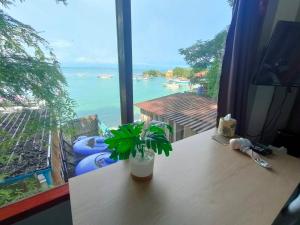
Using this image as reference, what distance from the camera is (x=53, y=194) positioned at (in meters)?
1.01

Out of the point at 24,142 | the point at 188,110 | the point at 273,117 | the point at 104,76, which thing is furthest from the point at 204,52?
the point at 24,142

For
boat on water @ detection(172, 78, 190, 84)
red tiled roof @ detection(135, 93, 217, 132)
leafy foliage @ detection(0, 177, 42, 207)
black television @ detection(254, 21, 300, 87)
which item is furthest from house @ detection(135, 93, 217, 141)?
leafy foliage @ detection(0, 177, 42, 207)

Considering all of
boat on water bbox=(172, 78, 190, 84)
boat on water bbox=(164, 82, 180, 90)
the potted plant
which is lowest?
the potted plant

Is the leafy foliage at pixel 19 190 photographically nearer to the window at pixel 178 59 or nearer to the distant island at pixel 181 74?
the window at pixel 178 59

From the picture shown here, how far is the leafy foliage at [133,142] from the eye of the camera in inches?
31.5

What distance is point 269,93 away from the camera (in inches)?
70.1

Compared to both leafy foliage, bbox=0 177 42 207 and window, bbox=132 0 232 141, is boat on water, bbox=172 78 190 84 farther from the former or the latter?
leafy foliage, bbox=0 177 42 207

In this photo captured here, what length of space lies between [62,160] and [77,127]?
228 mm

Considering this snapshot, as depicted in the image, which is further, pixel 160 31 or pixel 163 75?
pixel 163 75

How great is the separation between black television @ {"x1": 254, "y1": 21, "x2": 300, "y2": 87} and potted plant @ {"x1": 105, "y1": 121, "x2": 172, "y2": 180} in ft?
3.09

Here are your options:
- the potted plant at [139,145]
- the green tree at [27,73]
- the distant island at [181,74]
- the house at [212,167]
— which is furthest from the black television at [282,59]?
the green tree at [27,73]

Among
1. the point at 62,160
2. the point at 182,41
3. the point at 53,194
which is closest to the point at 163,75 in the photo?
the point at 182,41

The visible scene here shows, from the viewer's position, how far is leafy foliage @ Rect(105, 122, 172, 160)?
80 cm

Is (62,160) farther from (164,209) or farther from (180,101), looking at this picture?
(180,101)
